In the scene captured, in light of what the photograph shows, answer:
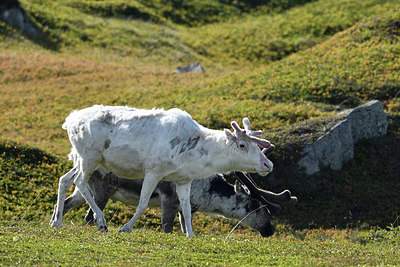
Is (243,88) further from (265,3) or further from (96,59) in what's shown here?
(265,3)

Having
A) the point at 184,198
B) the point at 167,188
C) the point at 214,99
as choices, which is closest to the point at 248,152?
the point at 184,198

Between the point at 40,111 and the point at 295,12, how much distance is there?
3871 centimetres

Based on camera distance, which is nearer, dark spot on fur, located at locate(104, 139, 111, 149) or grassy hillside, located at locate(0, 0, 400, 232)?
dark spot on fur, located at locate(104, 139, 111, 149)

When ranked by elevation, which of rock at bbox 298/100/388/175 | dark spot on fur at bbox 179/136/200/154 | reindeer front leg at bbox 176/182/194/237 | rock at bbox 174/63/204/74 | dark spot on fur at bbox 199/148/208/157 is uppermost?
dark spot on fur at bbox 179/136/200/154

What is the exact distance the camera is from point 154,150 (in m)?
13.0

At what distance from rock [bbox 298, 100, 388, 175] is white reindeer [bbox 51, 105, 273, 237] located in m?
8.52

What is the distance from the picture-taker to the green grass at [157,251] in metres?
9.12

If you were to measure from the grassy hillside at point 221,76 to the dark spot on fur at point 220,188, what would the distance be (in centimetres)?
411

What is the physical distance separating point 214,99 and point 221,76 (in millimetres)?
6784

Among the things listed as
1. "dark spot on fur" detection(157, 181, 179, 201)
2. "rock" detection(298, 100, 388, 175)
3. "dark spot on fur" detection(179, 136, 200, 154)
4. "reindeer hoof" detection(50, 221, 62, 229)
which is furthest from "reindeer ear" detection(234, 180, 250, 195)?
"rock" detection(298, 100, 388, 175)

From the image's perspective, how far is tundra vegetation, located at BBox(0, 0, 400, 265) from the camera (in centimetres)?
1121

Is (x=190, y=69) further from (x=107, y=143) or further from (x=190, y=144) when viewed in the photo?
(x=190, y=144)

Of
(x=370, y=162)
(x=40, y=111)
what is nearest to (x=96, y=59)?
(x=40, y=111)

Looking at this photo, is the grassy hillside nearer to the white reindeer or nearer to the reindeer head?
the white reindeer
